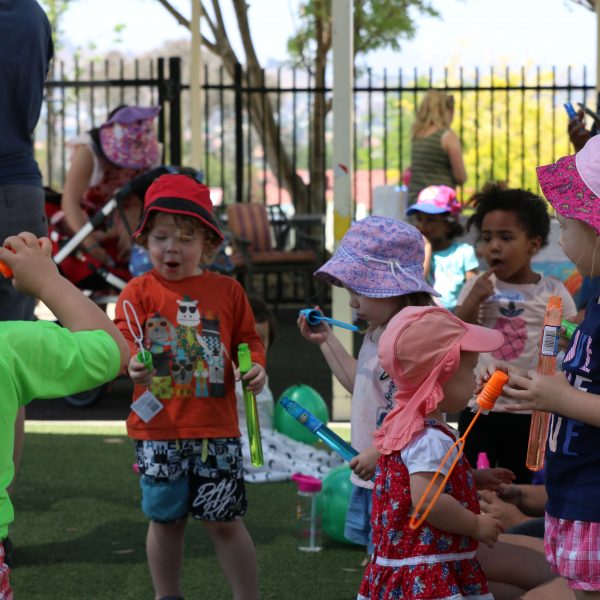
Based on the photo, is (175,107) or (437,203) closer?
(437,203)

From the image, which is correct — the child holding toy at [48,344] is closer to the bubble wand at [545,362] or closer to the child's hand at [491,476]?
Answer: the bubble wand at [545,362]

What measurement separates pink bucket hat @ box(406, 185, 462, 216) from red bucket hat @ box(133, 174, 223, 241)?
10.3 feet

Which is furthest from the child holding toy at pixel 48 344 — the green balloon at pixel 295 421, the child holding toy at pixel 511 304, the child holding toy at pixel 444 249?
the child holding toy at pixel 444 249

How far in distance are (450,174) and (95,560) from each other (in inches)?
228

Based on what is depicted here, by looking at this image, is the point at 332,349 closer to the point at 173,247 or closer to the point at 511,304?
the point at 173,247

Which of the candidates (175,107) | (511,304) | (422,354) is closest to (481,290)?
(511,304)

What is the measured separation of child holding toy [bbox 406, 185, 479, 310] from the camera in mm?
7133

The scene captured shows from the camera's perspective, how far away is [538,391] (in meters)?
2.73

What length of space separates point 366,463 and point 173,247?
3.71 ft

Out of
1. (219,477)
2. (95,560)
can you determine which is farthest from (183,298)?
(95,560)

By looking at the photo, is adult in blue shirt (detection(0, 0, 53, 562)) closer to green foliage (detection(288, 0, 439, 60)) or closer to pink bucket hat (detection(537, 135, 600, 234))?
pink bucket hat (detection(537, 135, 600, 234))

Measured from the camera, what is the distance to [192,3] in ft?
28.8

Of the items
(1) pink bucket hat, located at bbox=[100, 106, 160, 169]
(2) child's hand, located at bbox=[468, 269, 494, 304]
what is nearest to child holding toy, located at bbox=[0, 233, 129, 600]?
(2) child's hand, located at bbox=[468, 269, 494, 304]

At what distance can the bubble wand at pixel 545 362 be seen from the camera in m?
2.93
